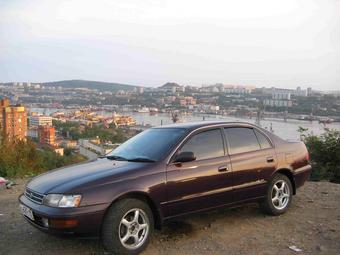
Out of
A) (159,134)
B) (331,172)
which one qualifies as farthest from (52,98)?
(159,134)

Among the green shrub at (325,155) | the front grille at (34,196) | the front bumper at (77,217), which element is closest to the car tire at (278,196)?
the front bumper at (77,217)

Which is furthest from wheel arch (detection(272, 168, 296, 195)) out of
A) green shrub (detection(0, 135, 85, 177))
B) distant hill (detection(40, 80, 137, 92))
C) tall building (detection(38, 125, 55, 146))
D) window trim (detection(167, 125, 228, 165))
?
distant hill (detection(40, 80, 137, 92))

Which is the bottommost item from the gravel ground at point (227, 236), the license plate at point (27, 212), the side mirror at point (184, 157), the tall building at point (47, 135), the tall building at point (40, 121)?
the tall building at point (47, 135)

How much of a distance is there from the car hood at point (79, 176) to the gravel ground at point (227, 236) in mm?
683

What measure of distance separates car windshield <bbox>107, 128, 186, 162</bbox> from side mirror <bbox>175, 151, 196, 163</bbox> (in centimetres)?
16

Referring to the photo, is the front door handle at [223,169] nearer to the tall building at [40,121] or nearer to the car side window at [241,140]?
the car side window at [241,140]

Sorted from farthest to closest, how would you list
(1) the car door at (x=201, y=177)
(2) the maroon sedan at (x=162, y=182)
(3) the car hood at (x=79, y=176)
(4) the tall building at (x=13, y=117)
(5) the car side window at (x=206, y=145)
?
(4) the tall building at (x=13, y=117)
(5) the car side window at (x=206, y=145)
(1) the car door at (x=201, y=177)
(3) the car hood at (x=79, y=176)
(2) the maroon sedan at (x=162, y=182)

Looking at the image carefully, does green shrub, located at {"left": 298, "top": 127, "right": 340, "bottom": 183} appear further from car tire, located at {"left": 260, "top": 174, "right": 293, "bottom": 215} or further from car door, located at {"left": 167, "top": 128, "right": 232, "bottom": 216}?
car door, located at {"left": 167, "top": 128, "right": 232, "bottom": 216}

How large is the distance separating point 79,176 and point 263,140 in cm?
287

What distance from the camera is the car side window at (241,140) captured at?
5.79 m

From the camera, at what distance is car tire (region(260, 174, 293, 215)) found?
6.05m

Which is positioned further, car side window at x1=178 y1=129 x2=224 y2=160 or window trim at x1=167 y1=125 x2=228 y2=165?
car side window at x1=178 y1=129 x2=224 y2=160

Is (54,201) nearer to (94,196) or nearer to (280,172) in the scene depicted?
(94,196)

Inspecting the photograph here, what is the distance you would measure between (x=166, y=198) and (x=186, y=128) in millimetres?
1094
